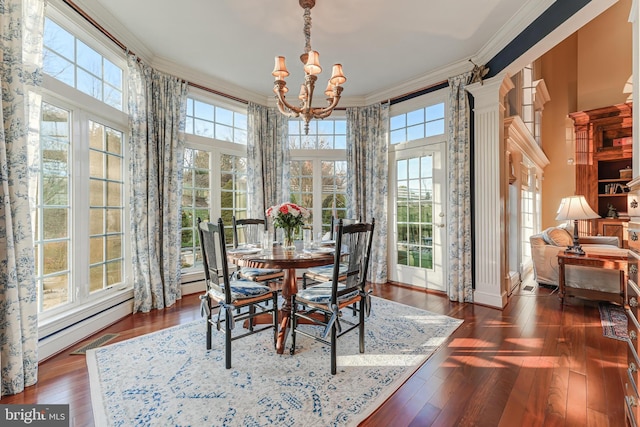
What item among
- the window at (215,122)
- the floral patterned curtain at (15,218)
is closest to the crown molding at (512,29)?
the window at (215,122)

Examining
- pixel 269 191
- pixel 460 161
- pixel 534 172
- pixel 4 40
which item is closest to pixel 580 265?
pixel 460 161

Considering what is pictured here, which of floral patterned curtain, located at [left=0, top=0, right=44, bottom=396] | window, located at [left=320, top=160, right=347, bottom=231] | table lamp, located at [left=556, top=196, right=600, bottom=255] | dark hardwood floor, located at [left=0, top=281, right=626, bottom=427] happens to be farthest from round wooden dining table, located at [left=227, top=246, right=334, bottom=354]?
table lamp, located at [left=556, top=196, right=600, bottom=255]

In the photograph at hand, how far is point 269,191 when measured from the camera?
454cm

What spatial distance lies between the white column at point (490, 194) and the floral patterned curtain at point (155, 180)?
3.68 m

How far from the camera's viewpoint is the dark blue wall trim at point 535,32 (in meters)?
2.37

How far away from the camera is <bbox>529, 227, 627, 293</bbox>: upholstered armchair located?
345 centimetres

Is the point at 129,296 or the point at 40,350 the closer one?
the point at 40,350

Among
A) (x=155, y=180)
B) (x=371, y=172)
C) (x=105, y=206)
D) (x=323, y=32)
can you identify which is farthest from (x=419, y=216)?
(x=105, y=206)

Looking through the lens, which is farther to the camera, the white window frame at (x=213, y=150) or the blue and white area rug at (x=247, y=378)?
the white window frame at (x=213, y=150)

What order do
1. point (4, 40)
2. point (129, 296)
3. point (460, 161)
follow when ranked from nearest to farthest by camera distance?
point (4, 40) → point (129, 296) → point (460, 161)

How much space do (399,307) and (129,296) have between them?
9.98 ft

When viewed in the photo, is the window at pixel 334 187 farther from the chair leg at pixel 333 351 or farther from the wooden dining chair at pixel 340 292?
the chair leg at pixel 333 351

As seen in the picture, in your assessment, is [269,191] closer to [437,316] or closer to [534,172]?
[437,316]

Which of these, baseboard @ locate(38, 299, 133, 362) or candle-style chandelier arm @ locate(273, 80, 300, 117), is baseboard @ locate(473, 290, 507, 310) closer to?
candle-style chandelier arm @ locate(273, 80, 300, 117)
